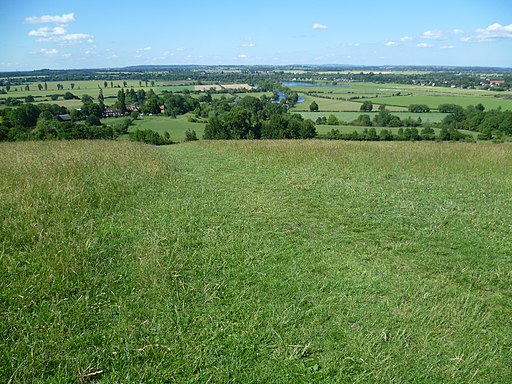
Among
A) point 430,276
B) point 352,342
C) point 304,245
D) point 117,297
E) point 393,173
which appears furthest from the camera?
point 393,173

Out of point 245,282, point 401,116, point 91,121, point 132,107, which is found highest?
point 132,107

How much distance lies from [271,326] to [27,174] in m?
7.72

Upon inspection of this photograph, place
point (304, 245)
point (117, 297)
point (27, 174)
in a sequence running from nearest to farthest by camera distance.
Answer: point (117, 297), point (304, 245), point (27, 174)

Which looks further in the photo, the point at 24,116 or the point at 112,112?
the point at 112,112

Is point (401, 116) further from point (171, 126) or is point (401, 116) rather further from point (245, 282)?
point (245, 282)

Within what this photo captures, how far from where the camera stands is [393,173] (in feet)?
39.4

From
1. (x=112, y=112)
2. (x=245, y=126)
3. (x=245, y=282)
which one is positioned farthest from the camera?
(x=112, y=112)

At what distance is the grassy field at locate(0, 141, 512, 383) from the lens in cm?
339

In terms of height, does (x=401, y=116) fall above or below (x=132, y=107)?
below

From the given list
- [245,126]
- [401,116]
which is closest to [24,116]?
[245,126]

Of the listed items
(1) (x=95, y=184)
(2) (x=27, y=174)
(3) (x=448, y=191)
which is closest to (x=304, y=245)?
(1) (x=95, y=184)

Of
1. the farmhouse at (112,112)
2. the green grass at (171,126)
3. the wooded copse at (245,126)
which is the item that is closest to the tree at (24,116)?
the wooded copse at (245,126)

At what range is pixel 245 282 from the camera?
482 centimetres

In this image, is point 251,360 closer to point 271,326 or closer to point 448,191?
point 271,326
